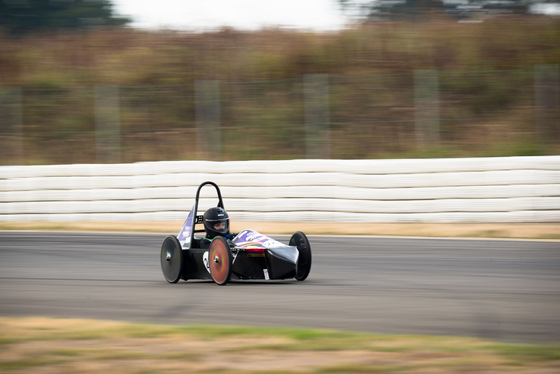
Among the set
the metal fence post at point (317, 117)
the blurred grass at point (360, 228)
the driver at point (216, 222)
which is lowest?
the blurred grass at point (360, 228)

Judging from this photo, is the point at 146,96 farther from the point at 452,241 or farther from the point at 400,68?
the point at 452,241

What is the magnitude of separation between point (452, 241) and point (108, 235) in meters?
6.10

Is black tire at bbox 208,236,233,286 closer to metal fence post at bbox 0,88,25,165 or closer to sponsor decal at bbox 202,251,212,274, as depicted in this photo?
sponsor decal at bbox 202,251,212,274

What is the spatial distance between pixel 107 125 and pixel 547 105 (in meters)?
9.81

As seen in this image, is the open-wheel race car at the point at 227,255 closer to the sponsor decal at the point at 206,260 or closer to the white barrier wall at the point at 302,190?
the sponsor decal at the point at 206,260

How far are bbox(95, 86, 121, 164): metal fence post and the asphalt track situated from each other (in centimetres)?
609

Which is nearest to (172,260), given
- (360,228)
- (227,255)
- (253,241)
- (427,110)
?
(227,255)

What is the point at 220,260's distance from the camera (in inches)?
336

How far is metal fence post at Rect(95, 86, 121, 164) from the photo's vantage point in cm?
1836

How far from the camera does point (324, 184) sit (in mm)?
14648

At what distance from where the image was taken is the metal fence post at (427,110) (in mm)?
16484

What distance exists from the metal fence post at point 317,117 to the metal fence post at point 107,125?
4537 mm

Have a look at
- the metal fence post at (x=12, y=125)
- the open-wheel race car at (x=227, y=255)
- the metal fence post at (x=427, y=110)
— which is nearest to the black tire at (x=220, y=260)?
the open-wheel race car at (x=227, y=255)

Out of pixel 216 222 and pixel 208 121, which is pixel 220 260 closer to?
pixel 216 222
